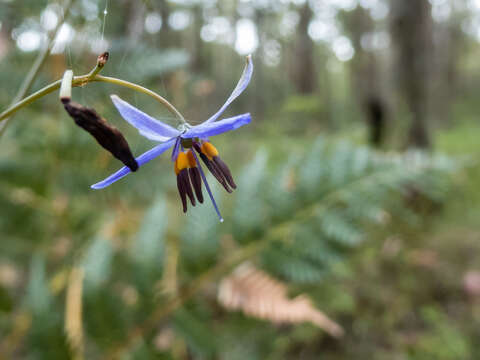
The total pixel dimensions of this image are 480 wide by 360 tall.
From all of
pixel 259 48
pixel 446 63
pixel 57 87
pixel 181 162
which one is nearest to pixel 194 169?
pixel 181 162

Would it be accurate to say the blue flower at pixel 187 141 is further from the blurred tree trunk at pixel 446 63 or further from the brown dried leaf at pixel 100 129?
the blurred tree trunk at pixel 446 63

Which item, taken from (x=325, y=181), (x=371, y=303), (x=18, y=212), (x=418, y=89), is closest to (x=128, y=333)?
(x=18, y=212)

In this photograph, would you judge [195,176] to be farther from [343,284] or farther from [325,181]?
[343,284]

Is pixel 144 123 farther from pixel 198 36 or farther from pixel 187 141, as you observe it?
pixel 198 36

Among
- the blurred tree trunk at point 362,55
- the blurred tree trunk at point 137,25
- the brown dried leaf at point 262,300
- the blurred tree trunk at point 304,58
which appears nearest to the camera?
the blurred tree trunk at point 137,25

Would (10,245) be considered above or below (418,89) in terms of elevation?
above

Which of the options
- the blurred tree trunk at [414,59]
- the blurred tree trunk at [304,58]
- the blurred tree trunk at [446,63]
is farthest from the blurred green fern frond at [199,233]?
the blurred tree trunk at [446,63]

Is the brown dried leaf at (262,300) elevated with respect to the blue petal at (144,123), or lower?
lower
